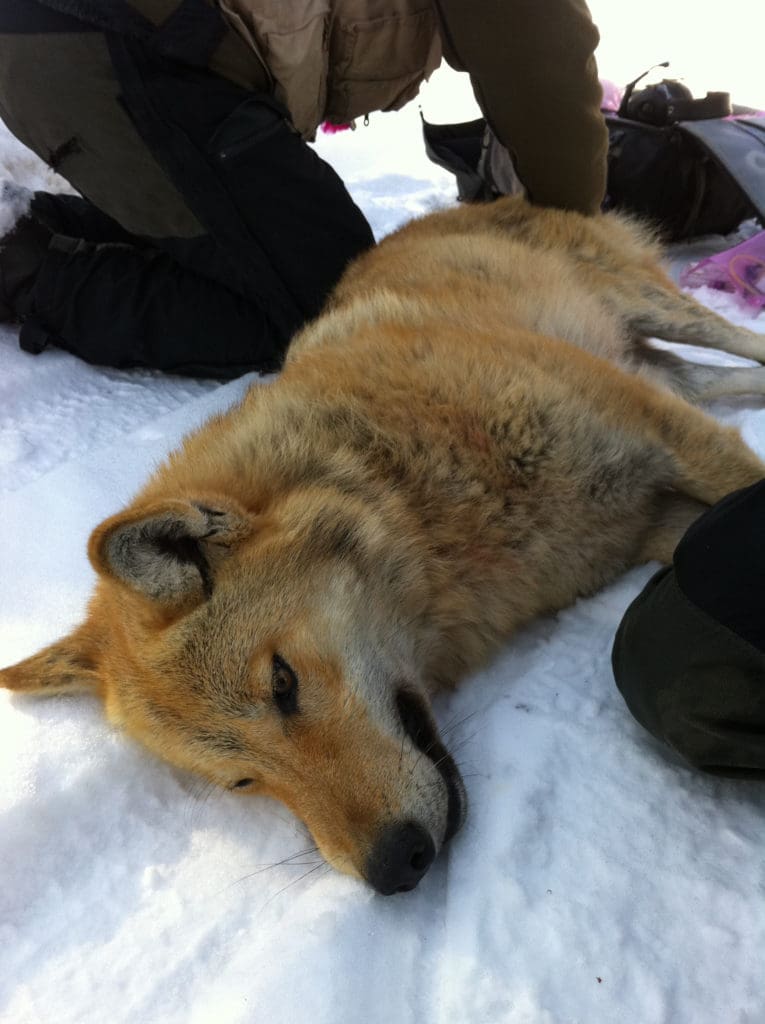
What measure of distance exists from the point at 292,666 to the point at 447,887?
568mm

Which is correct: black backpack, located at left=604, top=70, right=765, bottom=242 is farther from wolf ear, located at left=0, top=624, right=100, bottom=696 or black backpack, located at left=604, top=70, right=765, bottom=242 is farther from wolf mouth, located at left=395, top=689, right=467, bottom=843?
wolf ear, located at left=0, top=624, right=100, bottom=696

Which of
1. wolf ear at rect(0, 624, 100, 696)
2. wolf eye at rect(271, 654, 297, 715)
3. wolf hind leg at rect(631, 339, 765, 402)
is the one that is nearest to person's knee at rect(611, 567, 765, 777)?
wolf eye at rect(271, 654, 297, 715)

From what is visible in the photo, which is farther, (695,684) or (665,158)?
(665,158)

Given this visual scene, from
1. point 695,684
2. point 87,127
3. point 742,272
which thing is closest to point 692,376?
point 742,272

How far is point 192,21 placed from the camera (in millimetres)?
2834

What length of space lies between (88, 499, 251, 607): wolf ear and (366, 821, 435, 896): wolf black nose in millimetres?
668

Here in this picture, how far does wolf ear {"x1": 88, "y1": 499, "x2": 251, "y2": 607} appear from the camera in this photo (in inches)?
58.2

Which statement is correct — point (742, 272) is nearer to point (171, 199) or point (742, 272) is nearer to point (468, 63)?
point (468, 63)

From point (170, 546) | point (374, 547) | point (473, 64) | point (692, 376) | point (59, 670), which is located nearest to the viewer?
point (170, 546)

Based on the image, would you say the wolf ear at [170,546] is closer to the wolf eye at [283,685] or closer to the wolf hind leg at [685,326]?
the wolf eye at [283,685]

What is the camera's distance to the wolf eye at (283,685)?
155 cm

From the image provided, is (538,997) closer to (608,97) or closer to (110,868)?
(110,868)

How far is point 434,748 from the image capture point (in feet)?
5.39

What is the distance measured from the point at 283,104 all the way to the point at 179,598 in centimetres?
261
